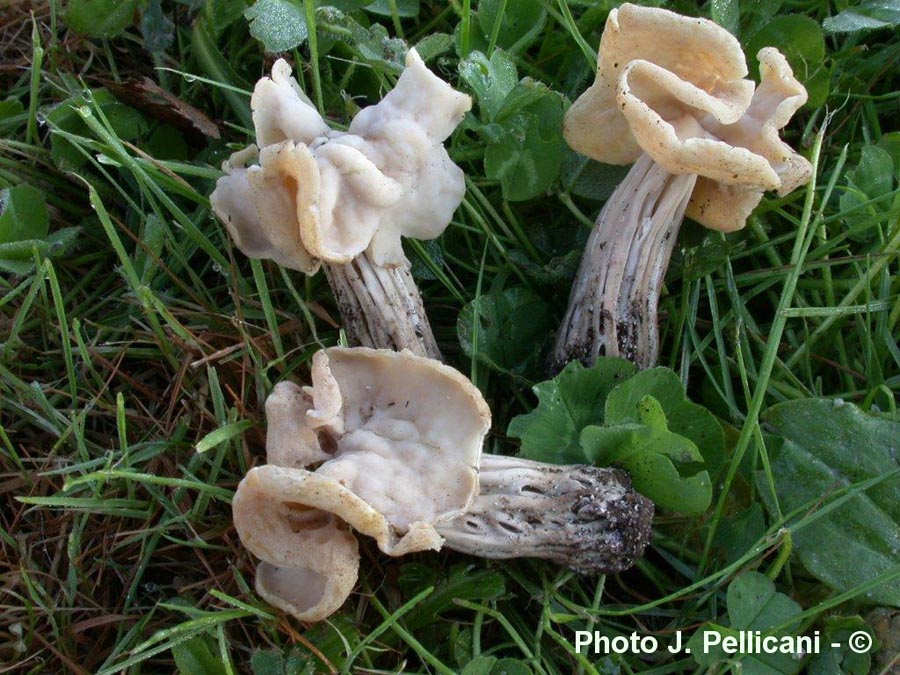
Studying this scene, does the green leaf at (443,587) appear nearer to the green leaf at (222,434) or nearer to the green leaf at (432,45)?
the green leaf at (222,434)

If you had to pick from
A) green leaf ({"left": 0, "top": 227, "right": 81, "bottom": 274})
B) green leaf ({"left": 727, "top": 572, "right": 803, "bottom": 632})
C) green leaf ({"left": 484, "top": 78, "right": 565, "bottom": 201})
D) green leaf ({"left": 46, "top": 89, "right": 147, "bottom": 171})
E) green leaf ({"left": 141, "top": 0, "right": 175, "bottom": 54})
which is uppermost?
green leaf ({"left": 141, "top": 0, "right": 175, "bottom": 54})

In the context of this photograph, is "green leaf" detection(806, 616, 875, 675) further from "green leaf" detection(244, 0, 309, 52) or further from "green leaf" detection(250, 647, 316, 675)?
"green leaf" detection(244, 0, 309, 52)

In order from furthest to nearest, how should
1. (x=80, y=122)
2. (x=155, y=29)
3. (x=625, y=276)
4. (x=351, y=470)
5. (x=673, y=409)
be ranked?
1. (x=155, y=29)
2. (x=80, y=122)
3. (x=625, y=276)
4. (x=673, y=409)
5. (x=351, y=470)

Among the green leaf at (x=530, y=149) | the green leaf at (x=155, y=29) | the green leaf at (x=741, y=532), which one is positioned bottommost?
the green leaf at (x=741, y=532)

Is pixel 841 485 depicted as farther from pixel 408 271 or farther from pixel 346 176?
pixel 346 176

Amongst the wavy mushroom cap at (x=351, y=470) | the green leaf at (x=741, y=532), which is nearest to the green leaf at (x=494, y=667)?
the wavy mushroom cap at (x=351, y=470)

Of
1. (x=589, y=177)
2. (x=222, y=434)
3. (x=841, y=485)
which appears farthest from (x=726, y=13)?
(x=222, y=434)

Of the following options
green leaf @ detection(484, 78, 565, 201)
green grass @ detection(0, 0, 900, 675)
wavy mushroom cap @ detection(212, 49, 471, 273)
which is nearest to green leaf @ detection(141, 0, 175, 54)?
green grass @ detection(0, 0, 900, 675)

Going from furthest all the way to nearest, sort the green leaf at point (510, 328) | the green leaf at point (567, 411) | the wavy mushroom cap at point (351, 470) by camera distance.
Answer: the green leaf at point (510, 328) → the green leaf at point (567, 411) → the wavy mushroom cap at point (351, 470)
